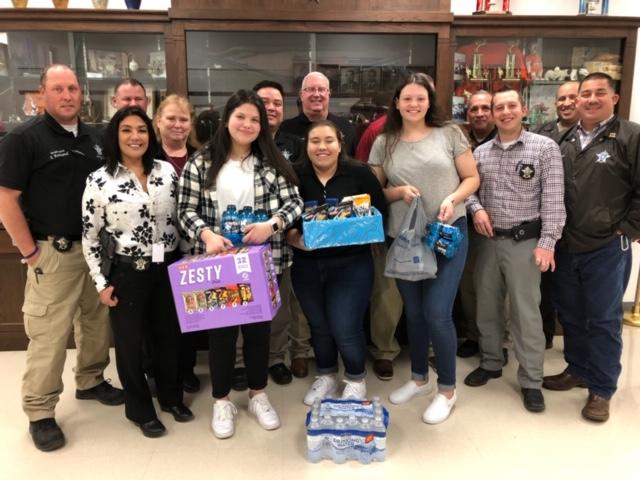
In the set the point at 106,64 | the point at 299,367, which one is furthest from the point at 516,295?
the point at 106,64

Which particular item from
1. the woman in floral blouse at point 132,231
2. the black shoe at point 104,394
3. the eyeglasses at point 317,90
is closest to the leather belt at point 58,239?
the woman in floral blouse at point 132,231

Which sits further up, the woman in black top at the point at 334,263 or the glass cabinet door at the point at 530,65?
the glass cabinet door at the point at 530,65

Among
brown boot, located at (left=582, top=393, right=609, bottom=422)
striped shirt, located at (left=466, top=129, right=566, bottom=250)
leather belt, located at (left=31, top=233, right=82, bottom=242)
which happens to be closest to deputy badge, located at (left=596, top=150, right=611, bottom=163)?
striped shirt, located at (left=466, top=129, right=566, bottom=250)

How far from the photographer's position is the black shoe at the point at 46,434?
2.19 m

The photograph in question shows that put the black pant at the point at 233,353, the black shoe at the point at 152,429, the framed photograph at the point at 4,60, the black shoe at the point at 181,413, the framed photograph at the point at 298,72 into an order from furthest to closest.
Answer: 1. the framed photograph at the point at 298,72
2. the framed photograph at the point at 4,60
3. the black shoe at the point at 181,413
4. the black shoe at the point at 152,429
5. the black pant at the point at 233,353

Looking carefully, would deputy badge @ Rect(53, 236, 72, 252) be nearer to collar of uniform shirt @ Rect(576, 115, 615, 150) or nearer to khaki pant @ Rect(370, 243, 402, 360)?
khaki pant @ Rect(370, 243, 402, 360)

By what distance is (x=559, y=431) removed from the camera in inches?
90.0

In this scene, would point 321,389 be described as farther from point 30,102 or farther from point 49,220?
point 30,102

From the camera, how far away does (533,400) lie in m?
2.45

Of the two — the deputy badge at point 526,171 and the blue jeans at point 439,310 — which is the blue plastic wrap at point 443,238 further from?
the deputy badge at point 526,171

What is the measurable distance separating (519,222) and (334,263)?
901mm

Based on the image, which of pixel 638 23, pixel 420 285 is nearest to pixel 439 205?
pixel 420 285

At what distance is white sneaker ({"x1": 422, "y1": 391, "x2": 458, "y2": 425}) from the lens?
2.33 m

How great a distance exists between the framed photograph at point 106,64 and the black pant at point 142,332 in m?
1.91
